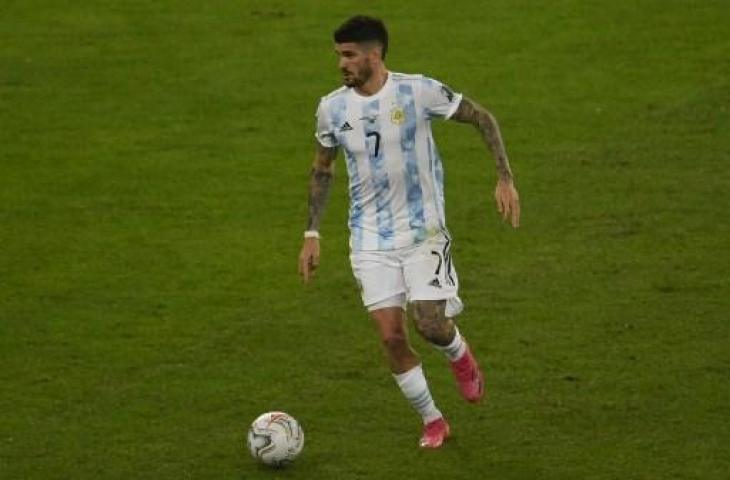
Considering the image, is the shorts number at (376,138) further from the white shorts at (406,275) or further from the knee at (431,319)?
the knee at (431,319)

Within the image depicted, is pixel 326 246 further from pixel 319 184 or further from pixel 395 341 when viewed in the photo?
pixel 395 341

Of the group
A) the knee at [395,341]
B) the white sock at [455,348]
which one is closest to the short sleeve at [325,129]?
the knee at [395,341]

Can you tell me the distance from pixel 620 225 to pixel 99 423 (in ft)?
19.4

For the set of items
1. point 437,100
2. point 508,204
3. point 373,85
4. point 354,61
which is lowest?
point 508,204

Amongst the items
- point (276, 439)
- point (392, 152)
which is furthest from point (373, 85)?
point (276, 439)

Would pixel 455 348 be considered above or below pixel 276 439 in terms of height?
above

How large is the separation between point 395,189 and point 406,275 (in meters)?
0.55

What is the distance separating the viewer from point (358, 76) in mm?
11281

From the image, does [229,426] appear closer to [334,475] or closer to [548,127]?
[334,475]

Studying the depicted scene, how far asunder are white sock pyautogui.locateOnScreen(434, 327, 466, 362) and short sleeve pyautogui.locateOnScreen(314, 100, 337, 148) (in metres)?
1.46

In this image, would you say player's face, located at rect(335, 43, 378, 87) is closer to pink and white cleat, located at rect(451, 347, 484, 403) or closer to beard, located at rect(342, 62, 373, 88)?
beard, located at rect(342, 62, 373, 88)

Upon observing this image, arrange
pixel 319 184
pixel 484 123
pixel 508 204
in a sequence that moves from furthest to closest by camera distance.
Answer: pixel 319 184, pixel 484 123, pixel 508 204

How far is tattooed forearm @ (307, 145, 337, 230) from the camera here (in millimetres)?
11594

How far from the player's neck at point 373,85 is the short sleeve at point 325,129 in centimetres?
25
